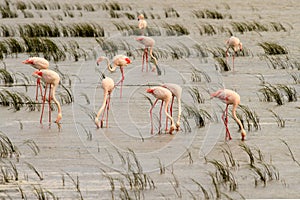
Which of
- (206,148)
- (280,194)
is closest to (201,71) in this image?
(206,148)

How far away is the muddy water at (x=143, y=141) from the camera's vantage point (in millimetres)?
8914

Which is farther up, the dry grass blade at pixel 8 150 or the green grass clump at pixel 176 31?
the green grass clump at pixel 176 31

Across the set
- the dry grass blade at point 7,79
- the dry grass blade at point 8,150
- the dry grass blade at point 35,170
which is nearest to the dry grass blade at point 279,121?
the dry grass blade at point 8,150

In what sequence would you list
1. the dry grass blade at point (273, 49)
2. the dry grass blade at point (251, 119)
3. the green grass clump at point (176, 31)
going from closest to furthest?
the dry grass blade at point (251, 119) < the dry grass blade at point (273, 49) < the green grass clump at point (176, 31)

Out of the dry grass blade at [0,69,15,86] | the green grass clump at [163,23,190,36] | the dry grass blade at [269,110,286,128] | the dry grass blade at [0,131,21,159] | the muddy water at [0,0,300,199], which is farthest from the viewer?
the green grass clump at [163,23,190,36]

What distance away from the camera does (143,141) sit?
1105 cm

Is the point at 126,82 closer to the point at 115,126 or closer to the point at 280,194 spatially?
the point at 115,126

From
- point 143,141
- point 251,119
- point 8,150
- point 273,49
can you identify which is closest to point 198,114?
point 251,119

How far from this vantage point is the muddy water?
29.2ft

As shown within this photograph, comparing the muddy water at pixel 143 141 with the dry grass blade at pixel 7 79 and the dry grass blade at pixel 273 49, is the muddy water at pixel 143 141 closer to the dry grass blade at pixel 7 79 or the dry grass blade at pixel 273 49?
the dry grass blade at pixel 7 79

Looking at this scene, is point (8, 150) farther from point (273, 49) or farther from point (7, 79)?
point (273, 49)

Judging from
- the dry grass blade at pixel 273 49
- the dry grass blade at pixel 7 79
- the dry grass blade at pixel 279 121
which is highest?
the dry grass blade at pixel 273 49

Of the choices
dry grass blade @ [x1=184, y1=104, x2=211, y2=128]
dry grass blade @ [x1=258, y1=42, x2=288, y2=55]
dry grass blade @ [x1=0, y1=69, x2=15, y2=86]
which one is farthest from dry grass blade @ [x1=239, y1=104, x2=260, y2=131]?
dry grass blade @ [x1=258, y1=42, x2=288, y2=55]

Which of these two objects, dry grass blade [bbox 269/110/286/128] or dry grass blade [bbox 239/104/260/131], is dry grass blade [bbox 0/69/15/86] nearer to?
dry grass blade [bbox 239/104/260/131]
